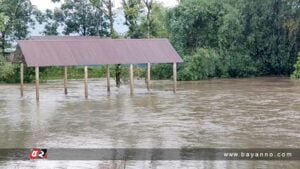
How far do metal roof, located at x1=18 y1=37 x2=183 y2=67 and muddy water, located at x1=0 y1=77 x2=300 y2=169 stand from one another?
198cm

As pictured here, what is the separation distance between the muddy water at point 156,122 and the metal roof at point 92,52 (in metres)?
1.98

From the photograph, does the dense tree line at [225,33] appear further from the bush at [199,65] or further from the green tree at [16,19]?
the green tree at [16,19]

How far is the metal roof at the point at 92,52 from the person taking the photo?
26922 millimetres

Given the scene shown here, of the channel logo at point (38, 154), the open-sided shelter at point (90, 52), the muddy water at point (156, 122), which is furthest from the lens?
the open-sided shelter at point (90, 52)

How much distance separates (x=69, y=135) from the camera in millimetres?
15953

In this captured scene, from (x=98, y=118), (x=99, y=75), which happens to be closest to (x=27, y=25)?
(x=99, y=75)

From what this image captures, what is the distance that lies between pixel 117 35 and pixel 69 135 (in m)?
22.7

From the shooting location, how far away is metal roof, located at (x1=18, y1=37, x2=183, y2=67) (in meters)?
26.9

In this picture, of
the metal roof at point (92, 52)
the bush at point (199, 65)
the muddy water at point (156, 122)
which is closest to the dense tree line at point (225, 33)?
the bush at point (199, 65)

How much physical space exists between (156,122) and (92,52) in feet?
35.9

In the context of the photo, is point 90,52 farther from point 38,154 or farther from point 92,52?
point 38,154

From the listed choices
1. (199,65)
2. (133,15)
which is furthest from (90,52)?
(199,65)

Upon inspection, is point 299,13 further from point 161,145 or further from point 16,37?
point 161,145

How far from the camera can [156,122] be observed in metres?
18.6
